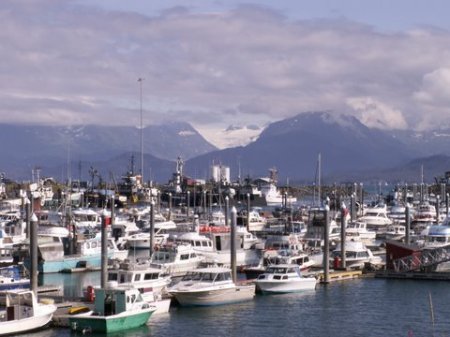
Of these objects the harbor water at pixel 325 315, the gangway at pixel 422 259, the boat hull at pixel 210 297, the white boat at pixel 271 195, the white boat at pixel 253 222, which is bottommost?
the harbor water at pixel 325 315

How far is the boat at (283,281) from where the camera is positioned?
5216cm

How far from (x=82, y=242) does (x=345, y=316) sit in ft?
80.6

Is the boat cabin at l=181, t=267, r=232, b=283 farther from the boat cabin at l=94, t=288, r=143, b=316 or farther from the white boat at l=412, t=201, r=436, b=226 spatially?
the white boat at l=412, t=201, r=436, b=226

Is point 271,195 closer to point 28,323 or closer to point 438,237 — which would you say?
point 438,237

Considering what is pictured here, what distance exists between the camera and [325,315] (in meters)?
46.9

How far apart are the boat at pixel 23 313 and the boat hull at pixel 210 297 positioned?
760 cm

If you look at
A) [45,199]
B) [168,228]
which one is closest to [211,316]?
[168,228]

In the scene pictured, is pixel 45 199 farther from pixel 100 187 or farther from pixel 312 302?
pixel 312 302

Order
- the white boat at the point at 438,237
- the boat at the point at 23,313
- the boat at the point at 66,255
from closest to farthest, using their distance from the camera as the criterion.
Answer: the boat at the point at 23,313 → the boat at the point at 66,255 → the white boat at the point at 438,237

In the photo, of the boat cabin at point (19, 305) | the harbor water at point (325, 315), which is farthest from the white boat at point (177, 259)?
the boat cabin at point (19, 305)

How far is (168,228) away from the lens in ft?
285

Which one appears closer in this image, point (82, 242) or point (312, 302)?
point (312, 302)

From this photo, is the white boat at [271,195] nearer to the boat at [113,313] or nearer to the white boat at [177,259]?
the white boat at [177,259]

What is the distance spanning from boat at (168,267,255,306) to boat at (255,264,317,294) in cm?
281
